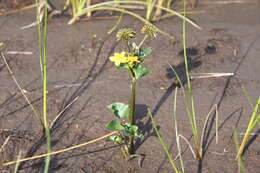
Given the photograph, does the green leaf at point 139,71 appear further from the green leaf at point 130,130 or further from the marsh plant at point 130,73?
the green leaf at point 130,130

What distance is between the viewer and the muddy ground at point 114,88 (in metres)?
1.41

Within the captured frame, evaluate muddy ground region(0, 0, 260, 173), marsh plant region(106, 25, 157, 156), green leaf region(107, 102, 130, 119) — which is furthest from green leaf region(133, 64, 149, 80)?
muddy ground region(0, 0, 260, 173)

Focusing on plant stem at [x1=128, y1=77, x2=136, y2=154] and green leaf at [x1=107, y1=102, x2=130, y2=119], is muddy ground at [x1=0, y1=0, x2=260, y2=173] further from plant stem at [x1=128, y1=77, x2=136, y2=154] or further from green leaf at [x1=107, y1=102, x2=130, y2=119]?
green leaf at [x1=107, y1=102, x2=130, y2=119]

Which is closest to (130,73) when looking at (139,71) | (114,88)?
(139,71)

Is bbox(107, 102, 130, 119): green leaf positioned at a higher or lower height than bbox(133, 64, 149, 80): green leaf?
lower

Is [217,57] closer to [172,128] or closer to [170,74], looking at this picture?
[170,74]

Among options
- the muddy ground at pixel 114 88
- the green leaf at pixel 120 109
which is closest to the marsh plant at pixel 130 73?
the green leaf at pixel 120 109

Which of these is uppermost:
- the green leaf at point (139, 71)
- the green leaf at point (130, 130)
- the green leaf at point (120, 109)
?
the green leaf at point (139, 71)

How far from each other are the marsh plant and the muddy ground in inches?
4.8

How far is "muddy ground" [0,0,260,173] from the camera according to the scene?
1406mm

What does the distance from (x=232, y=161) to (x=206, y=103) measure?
0.36 meters


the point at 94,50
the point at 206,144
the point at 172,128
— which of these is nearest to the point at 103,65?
the point at 94,50

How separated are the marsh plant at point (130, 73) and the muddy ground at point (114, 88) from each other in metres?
0.12

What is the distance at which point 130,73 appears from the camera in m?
1.25
